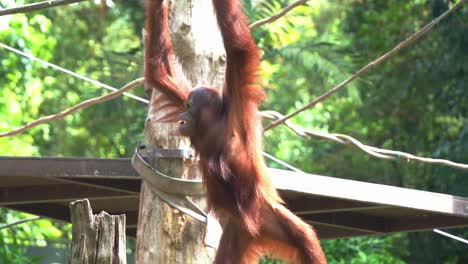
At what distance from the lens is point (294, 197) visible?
228 inches

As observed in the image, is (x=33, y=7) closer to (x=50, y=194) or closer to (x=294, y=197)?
(x=50, y=194)

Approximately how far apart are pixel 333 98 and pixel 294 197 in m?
8.18

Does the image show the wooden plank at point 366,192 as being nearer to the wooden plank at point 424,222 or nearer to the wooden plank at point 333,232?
the wooden plank at point 424,222

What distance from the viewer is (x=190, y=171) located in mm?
4461

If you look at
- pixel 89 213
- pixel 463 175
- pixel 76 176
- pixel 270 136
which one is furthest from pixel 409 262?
pixel 89 213

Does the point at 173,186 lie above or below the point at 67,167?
below

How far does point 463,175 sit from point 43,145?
7.95 meters

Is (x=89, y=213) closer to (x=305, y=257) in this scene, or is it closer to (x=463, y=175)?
(x=305, y=257)

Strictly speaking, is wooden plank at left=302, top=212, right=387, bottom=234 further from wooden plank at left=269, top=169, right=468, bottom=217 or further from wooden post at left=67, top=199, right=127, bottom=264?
wooden post at left=67, top=199, right=127, bottom=264

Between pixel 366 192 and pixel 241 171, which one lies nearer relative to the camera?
pixel 241 171

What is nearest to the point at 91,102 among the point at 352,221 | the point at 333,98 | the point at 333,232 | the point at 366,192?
the point at 366,192

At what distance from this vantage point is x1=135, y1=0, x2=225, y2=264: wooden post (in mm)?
4301

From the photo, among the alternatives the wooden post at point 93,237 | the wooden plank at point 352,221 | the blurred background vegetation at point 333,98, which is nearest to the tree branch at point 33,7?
the wooden post at point 93,237

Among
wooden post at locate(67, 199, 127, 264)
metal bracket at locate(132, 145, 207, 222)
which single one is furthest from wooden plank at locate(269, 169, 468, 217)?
wooden post at locate(67, 199, 127, 264)
